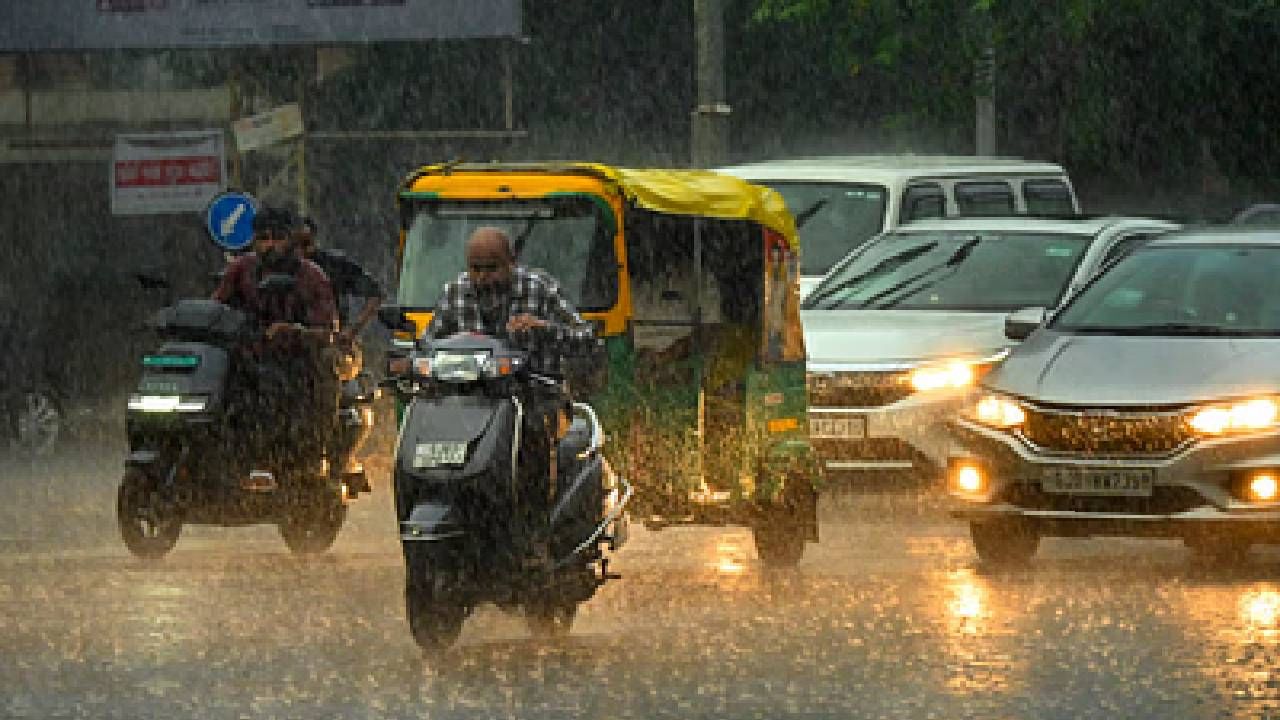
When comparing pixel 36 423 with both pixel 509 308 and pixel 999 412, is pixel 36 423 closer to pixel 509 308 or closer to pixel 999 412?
pixel 999 412

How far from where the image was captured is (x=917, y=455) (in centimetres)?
1639

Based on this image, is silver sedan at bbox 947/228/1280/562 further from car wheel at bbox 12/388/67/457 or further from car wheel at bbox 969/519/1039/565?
car wheel at bbox 12/388/67/457

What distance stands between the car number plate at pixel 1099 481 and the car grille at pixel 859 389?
9.21ft

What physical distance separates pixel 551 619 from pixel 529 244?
310 cm

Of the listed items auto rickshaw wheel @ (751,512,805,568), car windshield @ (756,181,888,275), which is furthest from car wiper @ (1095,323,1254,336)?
car windshield @ (756,181,888,275)

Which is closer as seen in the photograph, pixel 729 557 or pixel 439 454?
pixel 439 454

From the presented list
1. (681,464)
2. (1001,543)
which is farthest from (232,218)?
(1001,543)

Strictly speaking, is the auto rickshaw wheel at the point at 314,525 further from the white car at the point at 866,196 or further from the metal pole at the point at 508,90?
the metal pole at the point at 508,90

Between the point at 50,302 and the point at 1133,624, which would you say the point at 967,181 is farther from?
the point at 1133,624

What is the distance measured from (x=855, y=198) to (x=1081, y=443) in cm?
806

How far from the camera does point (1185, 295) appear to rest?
49.9 feet

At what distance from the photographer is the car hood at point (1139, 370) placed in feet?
44.5

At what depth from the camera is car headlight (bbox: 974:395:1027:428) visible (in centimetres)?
1403

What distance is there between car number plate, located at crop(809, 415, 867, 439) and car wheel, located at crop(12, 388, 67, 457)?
24.0ft
